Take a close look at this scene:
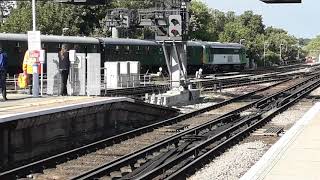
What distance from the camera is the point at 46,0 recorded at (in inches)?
2926

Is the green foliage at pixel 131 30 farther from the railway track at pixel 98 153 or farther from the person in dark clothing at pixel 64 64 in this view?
the railway track at pixel 98 153

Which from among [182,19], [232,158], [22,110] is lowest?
[232,158]

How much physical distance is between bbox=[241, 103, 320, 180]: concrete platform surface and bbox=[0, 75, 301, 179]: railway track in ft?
11.2

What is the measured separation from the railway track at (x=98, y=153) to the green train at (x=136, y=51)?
16.8 metres

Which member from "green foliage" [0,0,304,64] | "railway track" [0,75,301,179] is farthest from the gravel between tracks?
"green foliage" [0,0,304,64]

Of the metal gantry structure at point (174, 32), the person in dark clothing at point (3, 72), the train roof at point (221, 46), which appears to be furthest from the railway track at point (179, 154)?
the train roof at point (221, 46)

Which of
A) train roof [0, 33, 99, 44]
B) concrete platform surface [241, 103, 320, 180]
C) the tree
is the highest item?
the tree

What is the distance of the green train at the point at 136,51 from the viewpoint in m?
35.3

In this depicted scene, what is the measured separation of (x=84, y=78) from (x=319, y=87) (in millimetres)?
23763

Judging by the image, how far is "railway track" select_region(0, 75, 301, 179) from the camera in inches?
438

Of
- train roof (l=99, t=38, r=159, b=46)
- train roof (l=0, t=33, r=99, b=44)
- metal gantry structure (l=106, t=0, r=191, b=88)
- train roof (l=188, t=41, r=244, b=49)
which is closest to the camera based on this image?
metal gantry structure (l=106, t=0, r=191, b=88)

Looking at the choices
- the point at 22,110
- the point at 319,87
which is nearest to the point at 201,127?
the point at 22,110

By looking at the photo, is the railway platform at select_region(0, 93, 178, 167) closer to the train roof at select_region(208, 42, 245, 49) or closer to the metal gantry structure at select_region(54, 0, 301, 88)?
the metal gantry structure at select_region(54, 0, 301, 88)

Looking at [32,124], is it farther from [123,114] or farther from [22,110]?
[123,114]
